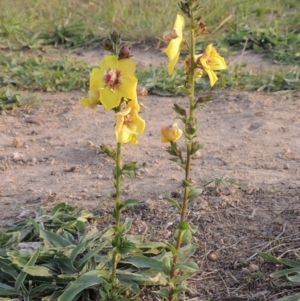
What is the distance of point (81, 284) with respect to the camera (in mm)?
2482

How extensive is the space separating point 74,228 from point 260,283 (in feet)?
2.69

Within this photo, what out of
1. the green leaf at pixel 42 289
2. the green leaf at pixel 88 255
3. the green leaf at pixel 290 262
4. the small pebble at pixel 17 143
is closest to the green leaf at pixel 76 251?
the green leaf at pixel 88 255

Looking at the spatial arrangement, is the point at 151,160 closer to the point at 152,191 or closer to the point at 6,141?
the point at 152,191

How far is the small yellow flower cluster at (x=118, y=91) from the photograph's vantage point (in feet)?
6.84

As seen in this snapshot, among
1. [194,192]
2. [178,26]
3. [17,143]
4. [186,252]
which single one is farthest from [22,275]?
[17,143]

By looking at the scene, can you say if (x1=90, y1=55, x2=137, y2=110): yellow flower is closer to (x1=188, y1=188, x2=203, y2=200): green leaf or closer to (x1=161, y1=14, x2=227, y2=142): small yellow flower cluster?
(x1=161, y1=14, x2=227, y2=142): small yellow flower cluster

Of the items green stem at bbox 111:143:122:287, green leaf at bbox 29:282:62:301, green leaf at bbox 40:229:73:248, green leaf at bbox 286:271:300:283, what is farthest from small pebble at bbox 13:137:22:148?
green leaf at bbox 286:271:300:283

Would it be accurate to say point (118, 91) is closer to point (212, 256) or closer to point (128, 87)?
point (128, 87)

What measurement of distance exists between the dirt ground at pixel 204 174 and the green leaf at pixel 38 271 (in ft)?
1.20

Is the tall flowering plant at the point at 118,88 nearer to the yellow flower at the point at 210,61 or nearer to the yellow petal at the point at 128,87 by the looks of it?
the yellow petal at the point at 128,87

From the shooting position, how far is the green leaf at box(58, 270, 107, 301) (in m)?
2.45

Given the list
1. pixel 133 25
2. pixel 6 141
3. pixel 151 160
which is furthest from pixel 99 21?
pixel 151 160

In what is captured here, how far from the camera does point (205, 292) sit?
2686 mm

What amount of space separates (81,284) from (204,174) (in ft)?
4.21
